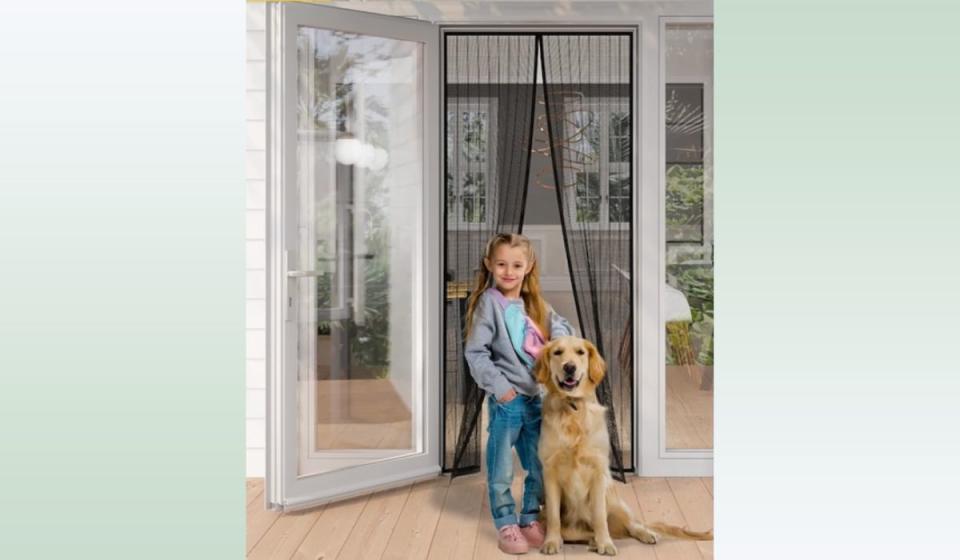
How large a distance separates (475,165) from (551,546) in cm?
167

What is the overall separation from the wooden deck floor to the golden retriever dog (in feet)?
0.19

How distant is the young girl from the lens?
11.1ft

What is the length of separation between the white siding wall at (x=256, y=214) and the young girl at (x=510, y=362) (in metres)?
0.97

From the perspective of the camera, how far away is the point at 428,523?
3.51 metres

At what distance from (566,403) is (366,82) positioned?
61.0 inches

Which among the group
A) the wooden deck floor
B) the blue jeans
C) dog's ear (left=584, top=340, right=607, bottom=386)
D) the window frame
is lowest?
the wooden deck floor

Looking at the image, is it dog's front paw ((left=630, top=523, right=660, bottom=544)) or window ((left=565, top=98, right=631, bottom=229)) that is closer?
dog's front paw ((left=630, top=523, right=660, bottom=544))

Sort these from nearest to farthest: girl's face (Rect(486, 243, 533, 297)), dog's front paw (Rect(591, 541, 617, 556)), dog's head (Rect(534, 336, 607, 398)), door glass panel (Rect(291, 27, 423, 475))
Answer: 1. dog's front paw (Rect(591, 541, 617, 556))
2. dog's head (Rect(534, 336, 607, 398))
3. girl's face (Rect(486, 243, 533, 297))
4. door glass panel (Rect(291, 27, 423, 475))

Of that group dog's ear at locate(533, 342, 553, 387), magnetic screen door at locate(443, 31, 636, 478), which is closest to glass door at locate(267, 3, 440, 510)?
magnetic screen door at locate(443, 31, 636, 478)

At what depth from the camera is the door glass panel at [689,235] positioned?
4.05 meters

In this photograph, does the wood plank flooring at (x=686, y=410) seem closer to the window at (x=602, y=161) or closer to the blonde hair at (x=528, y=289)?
the window at (x=602, y=161)

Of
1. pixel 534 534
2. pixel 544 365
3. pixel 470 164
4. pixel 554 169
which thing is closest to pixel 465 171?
pixel 470 164

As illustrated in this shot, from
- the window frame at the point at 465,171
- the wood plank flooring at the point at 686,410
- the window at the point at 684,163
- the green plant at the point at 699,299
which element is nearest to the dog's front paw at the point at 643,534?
the wood plank flooring at the point at 686,410

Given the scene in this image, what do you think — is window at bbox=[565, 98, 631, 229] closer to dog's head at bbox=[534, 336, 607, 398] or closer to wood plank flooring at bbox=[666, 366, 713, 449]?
wood plank flooring at bbox=[666, 366, 713, 449]
